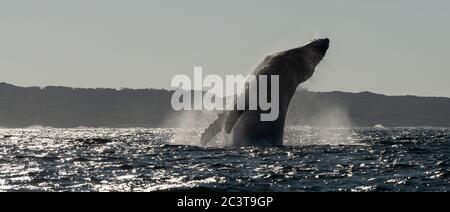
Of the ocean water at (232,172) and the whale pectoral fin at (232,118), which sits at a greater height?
the whale pectoral fin at (232,118)

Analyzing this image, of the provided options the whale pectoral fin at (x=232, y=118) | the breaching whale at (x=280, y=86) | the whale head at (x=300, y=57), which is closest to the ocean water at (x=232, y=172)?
the breaching whale at (x=280, y=86)

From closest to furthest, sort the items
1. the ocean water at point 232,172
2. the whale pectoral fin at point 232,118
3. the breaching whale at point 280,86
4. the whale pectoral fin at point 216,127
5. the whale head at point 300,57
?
1. the ocean water at point 232,172
2. the whale pectoral fin at point 232,118
3. the breaching whale at point 280,86
4. the whale head at point 300,57
5. the whale pectoral fin at point 216,127

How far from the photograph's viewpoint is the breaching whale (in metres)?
33.9

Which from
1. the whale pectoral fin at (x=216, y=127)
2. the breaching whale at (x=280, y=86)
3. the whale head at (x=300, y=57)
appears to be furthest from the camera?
the whale pectoral fin at (x=216, y=127)

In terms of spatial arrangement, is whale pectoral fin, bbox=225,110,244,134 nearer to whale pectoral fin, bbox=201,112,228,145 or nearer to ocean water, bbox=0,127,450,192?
whale pectoral fin, bbox=201,112,228,145

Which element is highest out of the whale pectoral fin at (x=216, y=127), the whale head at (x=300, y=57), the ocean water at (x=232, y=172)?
the whale head at (x=300, y=57)

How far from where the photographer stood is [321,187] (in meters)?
20.2

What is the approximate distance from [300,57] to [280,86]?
1.59 metres

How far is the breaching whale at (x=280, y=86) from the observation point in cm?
3391

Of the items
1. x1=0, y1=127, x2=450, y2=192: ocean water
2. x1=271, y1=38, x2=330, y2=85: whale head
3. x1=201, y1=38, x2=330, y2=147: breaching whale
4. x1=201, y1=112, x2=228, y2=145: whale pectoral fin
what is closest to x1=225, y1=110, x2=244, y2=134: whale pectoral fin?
x1=201, y1=38, x2=330, y2=147: breaching whale

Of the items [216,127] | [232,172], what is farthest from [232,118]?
[232,172]

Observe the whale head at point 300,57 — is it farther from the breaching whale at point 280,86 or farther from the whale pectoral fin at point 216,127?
the whale pectoral fin at point 216,127

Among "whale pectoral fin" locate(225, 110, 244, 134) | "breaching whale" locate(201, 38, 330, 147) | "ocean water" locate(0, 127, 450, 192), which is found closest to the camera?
"ocean water" locate(0, 127, 450, 192)

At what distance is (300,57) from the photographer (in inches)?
1355
